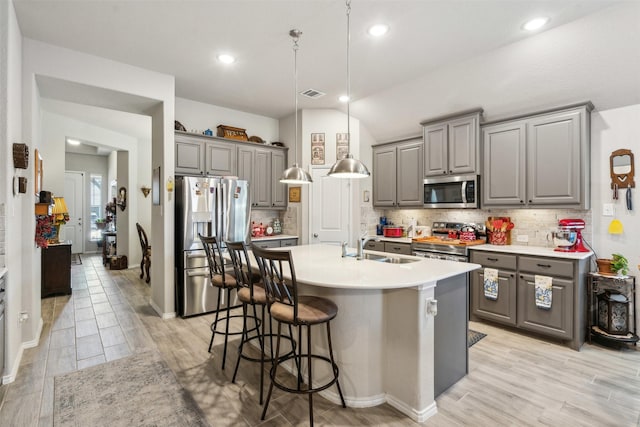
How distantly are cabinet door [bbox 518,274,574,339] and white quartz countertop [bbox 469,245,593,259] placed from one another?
0.23m

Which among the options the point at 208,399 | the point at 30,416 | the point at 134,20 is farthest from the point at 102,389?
the point at 134,20

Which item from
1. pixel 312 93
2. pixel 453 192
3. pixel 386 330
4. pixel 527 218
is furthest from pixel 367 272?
pixel 312 93

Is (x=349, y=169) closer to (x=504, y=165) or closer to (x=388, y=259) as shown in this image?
(x=388, y=259)

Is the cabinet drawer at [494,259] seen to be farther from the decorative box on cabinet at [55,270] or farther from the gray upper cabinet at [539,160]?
the decorative box on cabinet at [55,270]

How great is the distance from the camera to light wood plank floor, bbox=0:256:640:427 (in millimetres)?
2041

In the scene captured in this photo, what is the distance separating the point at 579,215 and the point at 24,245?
5548 millimetres

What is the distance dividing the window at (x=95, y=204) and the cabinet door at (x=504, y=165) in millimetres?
10069

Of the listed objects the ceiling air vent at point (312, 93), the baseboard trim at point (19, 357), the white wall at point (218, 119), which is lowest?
the baseboard trim at point (19, 357)

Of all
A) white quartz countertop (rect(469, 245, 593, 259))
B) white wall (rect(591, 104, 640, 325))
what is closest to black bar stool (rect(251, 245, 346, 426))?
white quartz countertop (rect(469, 245, 593, 259))

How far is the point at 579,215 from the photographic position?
3.45 metres

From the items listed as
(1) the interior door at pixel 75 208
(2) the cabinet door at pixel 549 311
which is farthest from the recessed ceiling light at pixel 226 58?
(1) the interior door at pixel 75 208

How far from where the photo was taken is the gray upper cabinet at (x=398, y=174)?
4.64 meters

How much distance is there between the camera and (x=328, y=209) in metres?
5.05

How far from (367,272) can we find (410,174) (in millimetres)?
2906
